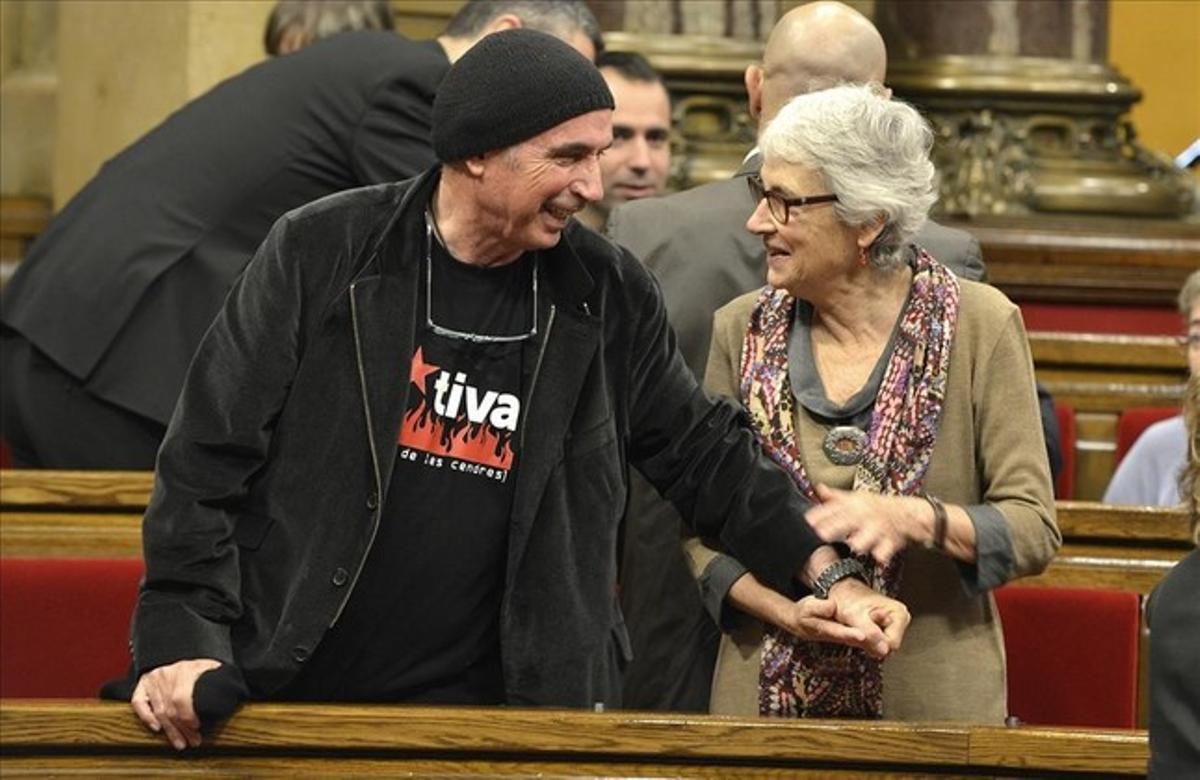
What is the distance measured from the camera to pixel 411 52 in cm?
436

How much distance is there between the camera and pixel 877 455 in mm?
3332

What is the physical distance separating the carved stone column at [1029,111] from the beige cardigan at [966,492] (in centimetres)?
367

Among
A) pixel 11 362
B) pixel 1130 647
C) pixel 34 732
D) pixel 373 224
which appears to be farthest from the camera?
pixel 11 362

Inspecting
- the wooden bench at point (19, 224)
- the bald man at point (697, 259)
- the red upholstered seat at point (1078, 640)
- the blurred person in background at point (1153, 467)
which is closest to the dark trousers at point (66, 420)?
the bald man at point (697, 259)

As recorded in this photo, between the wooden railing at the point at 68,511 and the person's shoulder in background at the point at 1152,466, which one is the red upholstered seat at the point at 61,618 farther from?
the person's shoulder in background at the point at 1152,466

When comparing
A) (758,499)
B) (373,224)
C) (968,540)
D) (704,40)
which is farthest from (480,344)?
(704,40)

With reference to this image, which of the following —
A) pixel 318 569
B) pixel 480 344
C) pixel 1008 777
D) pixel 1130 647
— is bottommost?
pixel 1130 647

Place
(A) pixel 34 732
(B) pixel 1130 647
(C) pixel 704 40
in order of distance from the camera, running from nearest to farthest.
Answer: (A) pixel 34 732 → (B) pixel 1130 647 → (C) pixel 704 40

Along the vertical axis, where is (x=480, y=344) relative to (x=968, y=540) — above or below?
above

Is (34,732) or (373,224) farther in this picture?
(373,224)

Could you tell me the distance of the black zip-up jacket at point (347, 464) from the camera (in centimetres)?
313

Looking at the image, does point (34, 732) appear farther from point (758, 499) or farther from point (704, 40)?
point (704, 40)

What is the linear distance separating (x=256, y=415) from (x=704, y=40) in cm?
392

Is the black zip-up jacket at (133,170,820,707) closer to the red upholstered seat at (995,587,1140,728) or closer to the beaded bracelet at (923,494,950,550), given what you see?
the beaded bracelet at (923,494,950,550)
